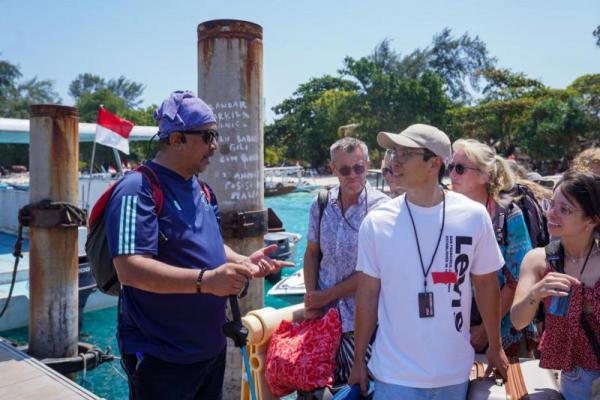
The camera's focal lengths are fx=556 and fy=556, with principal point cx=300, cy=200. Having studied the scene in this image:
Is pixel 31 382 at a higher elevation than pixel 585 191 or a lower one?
lower

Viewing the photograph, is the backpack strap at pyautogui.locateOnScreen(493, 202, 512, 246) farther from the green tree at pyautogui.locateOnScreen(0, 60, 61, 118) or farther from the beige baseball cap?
the green tree at pyautogui.locateOnScreen(0, 60, 61, 118)

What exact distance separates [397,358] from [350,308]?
0.90 meters

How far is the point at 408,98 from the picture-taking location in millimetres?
44500

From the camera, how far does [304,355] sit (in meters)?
3.20

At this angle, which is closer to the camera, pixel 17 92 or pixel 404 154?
pixel 404 154

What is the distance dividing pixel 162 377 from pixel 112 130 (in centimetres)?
864

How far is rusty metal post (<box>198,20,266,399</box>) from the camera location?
13.7ft

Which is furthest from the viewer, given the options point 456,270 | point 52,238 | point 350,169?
point 52,238

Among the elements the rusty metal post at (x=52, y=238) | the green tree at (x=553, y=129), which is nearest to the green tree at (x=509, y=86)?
the green tree at (x=553, y=129)

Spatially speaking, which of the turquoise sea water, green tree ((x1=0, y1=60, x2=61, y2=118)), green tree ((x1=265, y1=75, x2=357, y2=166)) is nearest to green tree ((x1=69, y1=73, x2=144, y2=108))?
green tree ((x1=0, y1=60, x2=61, y2=118))

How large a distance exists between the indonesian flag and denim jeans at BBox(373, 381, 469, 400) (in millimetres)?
8658

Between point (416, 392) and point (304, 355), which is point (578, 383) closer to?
point (416, 392)

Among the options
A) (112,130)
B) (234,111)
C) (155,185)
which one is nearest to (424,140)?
(155,185)

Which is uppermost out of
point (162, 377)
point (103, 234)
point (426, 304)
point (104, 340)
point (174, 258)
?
point (103, 234)
